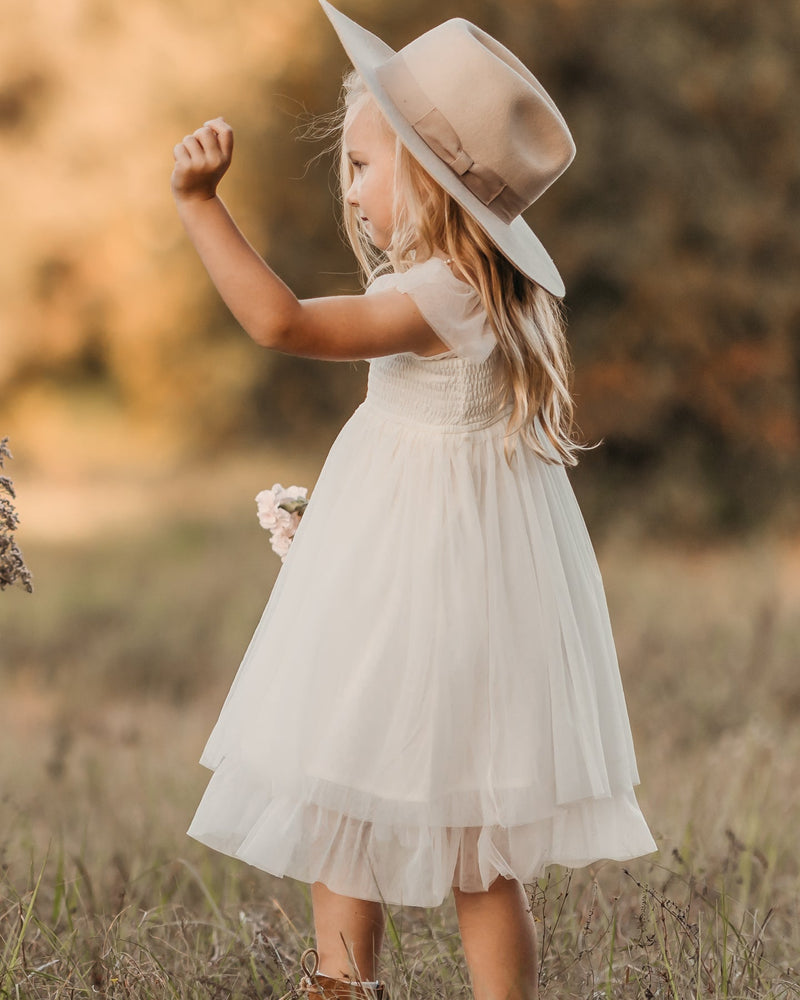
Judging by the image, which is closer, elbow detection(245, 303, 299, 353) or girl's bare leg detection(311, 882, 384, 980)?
elbow detection(245, 303, 299, 353)

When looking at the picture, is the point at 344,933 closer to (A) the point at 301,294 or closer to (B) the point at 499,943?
(B) the point at 499,943

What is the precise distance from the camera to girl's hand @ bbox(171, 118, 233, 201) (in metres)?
1.59

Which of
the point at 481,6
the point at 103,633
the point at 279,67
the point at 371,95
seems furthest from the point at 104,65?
the point at 371,95

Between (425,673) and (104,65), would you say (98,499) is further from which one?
(425,673)

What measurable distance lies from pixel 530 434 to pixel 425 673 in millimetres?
402

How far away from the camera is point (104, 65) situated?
1159 cm

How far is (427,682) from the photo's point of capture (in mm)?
1723

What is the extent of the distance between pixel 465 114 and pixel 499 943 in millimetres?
1206

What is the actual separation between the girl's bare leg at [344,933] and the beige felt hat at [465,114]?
0.97m

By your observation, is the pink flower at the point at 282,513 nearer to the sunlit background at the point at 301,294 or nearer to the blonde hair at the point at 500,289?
the blonde hair at the point at 500,289

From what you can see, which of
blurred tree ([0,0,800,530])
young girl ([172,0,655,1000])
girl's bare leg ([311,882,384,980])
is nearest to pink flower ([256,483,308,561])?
young girl ([172,0,655,1000])

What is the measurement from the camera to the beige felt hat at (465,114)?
1.78 metres
